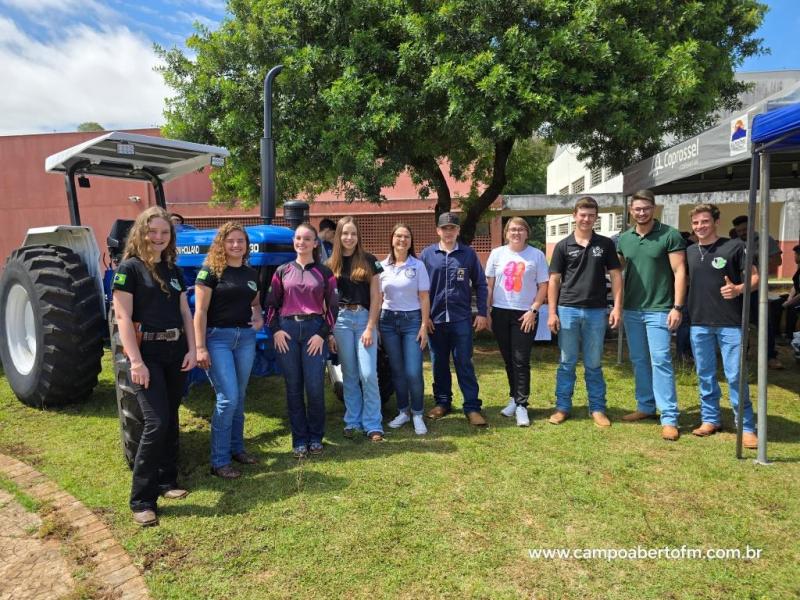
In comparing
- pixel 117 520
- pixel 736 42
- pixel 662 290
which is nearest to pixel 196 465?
pixel 117 520

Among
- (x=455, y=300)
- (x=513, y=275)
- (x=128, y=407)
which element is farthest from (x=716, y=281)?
(x=128, y=407)

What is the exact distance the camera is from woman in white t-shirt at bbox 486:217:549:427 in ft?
14.3

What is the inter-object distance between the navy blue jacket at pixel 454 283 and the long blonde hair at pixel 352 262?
→ 63 cm

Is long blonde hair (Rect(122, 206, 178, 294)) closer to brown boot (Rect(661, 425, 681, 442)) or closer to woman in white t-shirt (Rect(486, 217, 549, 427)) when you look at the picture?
woman in white t-shirt (Rect(486, 217, 549, 427))

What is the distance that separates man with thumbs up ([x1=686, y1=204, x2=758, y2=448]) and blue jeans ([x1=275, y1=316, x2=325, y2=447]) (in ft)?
9.04

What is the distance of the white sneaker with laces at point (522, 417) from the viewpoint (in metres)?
4.36

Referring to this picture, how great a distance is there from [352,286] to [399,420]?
1143mm

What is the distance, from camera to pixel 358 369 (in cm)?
413

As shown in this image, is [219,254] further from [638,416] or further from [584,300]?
[638,416]

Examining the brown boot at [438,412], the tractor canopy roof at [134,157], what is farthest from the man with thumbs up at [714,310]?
the tractor canopy roof at [134,157]

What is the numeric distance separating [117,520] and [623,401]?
418 cm

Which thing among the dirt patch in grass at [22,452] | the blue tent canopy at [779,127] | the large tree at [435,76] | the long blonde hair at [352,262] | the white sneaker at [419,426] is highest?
the large tree at [435,76]

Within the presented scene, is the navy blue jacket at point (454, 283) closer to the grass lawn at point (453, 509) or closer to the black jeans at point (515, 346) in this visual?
the black jeans at point (515, 346)

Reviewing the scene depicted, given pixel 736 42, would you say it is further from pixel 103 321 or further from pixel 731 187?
pixel 103 321
